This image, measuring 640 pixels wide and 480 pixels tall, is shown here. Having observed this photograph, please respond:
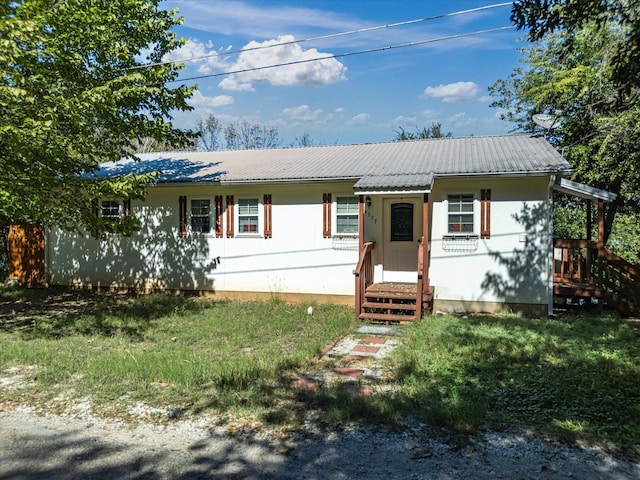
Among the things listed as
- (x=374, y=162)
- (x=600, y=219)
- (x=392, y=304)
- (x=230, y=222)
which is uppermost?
(x=374, y=162)

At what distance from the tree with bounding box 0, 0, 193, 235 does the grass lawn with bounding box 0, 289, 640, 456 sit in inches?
89.8

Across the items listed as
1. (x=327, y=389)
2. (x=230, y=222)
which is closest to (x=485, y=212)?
(x=230, y=222)

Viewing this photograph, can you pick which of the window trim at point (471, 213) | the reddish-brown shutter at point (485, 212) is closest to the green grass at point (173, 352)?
the window trim at point (471, 213)

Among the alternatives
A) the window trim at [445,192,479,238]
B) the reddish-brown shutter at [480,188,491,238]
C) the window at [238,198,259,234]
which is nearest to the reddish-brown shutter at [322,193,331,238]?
the window at [238,198,259,234]

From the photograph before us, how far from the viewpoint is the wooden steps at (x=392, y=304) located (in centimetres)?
898

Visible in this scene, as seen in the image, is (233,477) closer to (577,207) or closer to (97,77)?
(97,77)

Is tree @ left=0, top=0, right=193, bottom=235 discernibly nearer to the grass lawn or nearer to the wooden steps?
the grass lawn

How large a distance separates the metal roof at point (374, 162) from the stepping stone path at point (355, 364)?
315cm

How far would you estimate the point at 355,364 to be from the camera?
6.12 m

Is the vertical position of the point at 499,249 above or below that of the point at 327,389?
above

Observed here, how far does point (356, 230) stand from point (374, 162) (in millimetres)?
1992

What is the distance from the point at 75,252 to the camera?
13141mm

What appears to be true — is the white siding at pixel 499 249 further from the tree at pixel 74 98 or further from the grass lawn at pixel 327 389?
the tree at pixel 74 98

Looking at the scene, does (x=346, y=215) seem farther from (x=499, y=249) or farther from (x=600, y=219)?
(x=600, y=219)
